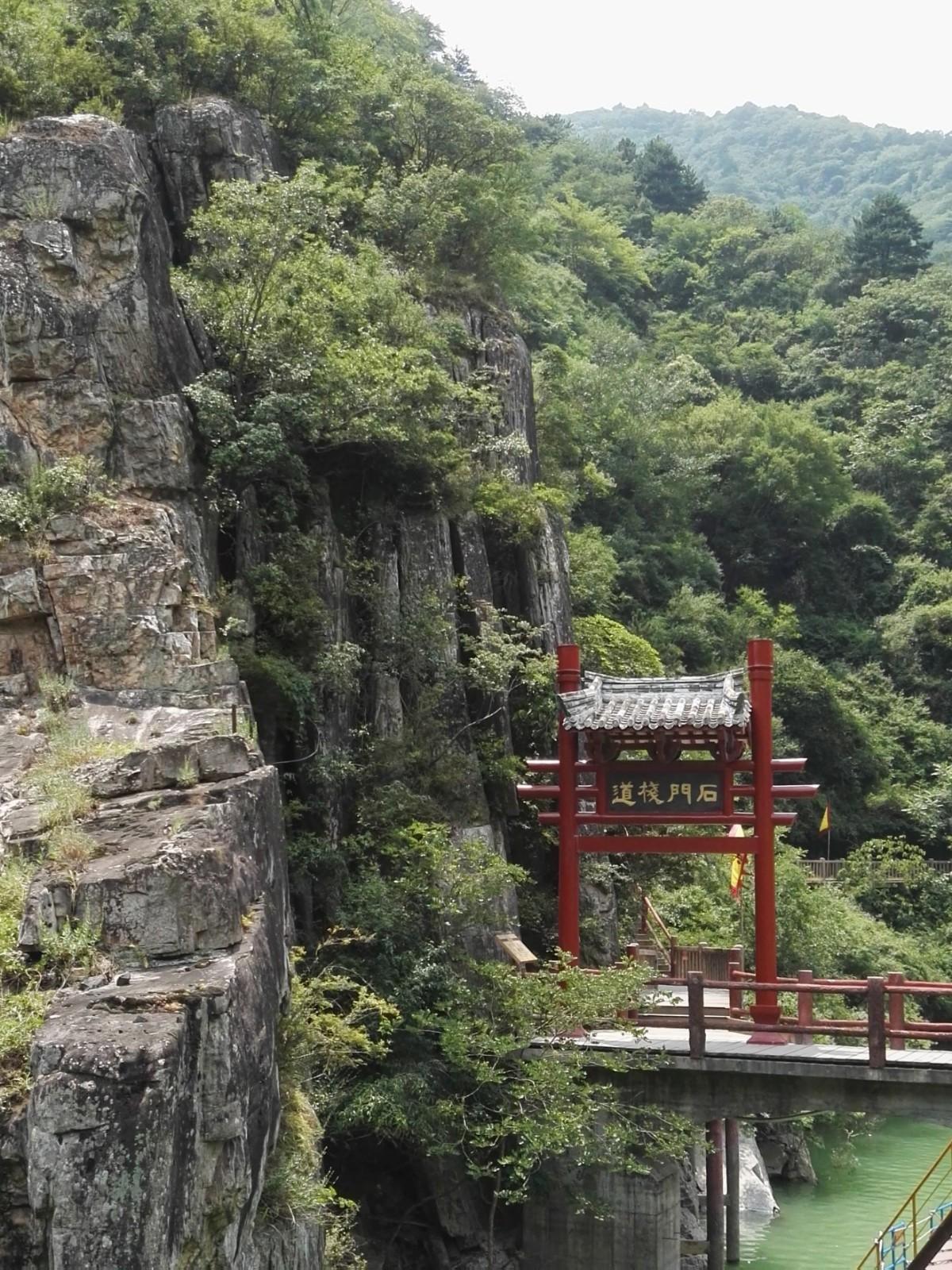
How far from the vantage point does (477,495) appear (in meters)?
21.5

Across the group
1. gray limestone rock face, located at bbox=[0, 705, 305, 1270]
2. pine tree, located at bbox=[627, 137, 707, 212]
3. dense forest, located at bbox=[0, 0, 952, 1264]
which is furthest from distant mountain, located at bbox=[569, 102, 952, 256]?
gray limestone rock face, located at bbox=[0, 705, 305, 1270]

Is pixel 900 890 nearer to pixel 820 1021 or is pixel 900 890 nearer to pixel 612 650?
pixel 612 650

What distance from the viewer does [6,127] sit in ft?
58.5

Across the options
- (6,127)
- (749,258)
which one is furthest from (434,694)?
(749,258)

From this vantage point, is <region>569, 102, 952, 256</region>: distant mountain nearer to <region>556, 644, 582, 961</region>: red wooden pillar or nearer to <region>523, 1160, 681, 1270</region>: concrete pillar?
<region>556, 644, 582, 961</region>: red wooden pillar

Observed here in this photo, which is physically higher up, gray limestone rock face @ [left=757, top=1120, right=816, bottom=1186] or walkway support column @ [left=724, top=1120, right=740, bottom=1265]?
walkway support column @ [left=724, top=1120, right=740, bottom=1265]

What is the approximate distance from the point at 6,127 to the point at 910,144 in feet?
394

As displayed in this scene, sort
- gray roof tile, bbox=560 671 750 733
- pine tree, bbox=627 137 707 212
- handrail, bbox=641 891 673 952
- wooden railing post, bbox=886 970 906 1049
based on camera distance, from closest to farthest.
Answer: wooden railing post, bbox=886 970 906 1049
gray roof tile, bbox=560 671 750 733
handrail, bbox=641 891 673 952
pine tree, bbox=627 137 707 212

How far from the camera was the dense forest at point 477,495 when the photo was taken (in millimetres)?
15352

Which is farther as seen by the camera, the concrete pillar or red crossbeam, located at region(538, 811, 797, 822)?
red crossbeam, located at region(538, 811, 797, 822)

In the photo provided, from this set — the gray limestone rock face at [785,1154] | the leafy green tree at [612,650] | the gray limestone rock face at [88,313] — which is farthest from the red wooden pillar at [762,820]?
the gray limestone rock face at [785,1154]

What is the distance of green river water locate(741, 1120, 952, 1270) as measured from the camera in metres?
19.0

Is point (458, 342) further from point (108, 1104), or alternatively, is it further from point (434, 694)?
point (108, 1104)

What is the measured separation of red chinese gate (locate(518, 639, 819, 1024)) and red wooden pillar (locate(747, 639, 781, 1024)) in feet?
0.04
